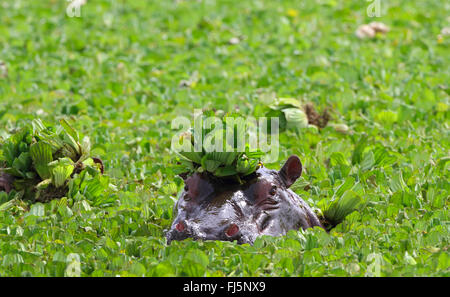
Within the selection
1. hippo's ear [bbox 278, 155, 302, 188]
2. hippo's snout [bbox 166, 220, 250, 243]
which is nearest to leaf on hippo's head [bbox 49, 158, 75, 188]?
hippo's snout [bbox 166, 220, 250, 243]

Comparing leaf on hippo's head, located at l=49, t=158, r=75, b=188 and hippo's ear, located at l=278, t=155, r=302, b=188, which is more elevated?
Answer: hippo's ear, located at l=278, t=155, r=302, b=188

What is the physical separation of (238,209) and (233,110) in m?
3.66

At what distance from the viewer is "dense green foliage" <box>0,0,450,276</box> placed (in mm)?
5281

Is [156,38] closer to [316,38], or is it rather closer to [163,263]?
[316,38]

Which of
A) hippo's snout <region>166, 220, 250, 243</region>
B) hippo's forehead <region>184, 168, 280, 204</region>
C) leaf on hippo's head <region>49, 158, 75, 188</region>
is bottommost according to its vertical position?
hippo's snout <region>166, 220, 250, 243</region>

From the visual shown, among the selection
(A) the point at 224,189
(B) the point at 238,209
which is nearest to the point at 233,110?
(A) the point at 224,189

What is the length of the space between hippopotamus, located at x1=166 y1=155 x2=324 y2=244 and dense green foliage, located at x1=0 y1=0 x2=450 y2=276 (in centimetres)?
13

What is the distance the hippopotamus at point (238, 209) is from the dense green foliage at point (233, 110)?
13cm

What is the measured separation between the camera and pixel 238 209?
5441 millimetres

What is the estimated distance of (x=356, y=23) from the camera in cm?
1356

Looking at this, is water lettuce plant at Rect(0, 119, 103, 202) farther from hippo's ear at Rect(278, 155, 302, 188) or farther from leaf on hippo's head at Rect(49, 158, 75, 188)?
hippo's ear at Rect(278, 155, 302, 188)

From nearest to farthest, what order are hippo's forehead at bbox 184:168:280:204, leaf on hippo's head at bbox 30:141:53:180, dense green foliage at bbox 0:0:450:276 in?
dense green foliage at bbox 0:0:450:276 < hippo's forehead at bbox 184:168:280:204 < leaf on hippo's head at bbox 30:141:53:180

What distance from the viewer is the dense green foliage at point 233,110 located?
17.3 feet

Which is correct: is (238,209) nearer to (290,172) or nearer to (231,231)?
(231,231)
